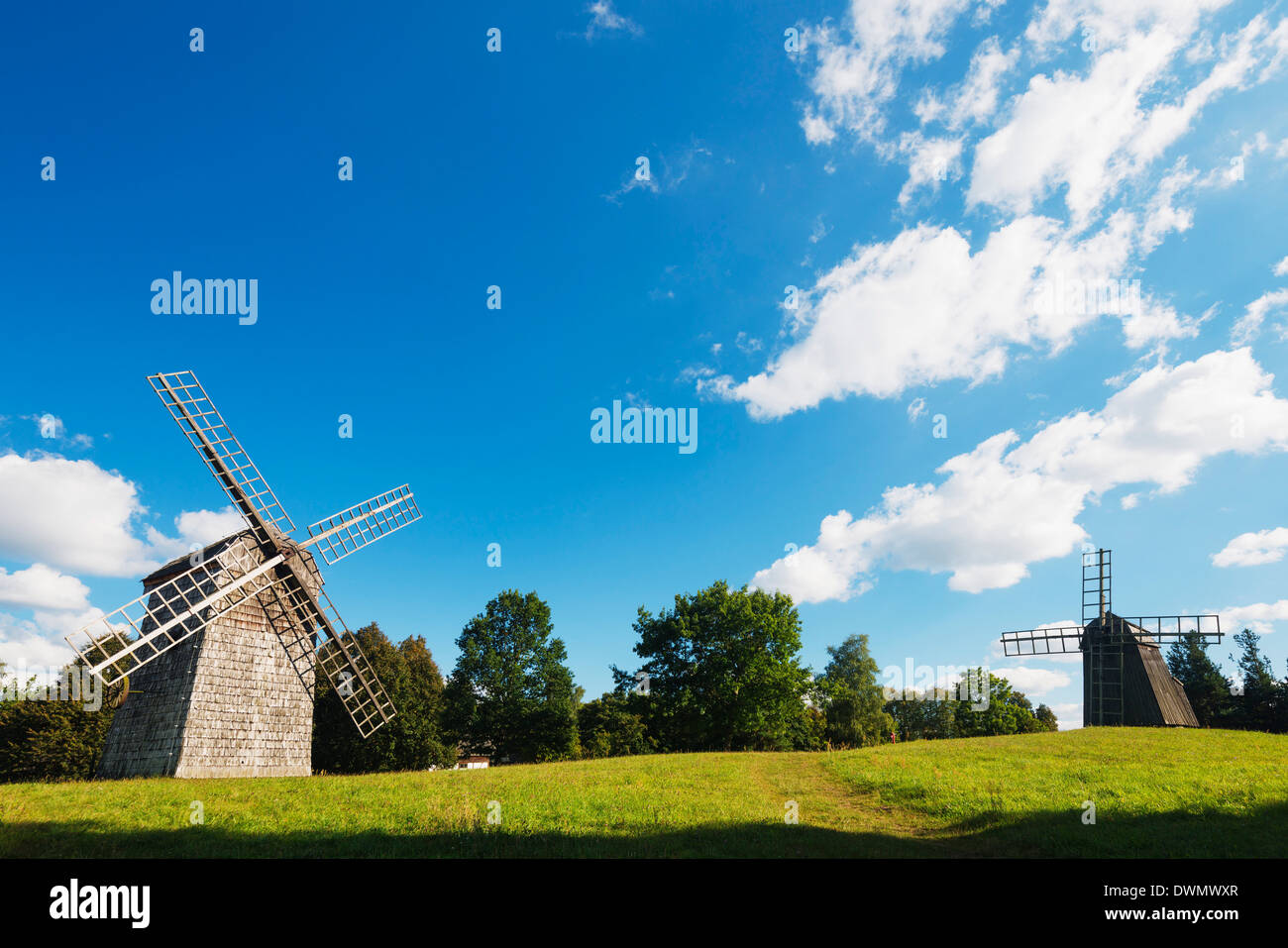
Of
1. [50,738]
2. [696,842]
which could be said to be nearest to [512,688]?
[50,738]

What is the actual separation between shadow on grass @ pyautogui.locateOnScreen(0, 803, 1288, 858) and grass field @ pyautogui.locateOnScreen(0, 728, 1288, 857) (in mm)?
52

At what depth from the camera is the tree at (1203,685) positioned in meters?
63.1

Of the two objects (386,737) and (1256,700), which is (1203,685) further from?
(386,737)

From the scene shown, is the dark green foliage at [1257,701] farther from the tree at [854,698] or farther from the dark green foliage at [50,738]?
the dark green foliage at [50,738]

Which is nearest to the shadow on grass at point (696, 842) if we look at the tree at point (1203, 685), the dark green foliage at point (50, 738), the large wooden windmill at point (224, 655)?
the large wooden windmill at point (224, 655)

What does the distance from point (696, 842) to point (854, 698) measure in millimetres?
59528

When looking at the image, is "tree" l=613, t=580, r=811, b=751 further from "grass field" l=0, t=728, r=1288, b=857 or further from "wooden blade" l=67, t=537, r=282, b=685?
"wooden blade" l=67, t=537, r=282, b=685

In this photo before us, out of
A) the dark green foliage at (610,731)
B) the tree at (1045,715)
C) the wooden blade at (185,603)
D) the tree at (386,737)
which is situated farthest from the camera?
the tree at (1045,715)

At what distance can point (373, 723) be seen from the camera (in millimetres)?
37219

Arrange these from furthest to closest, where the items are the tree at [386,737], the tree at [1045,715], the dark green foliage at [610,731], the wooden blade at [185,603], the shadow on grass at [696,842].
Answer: the tree at [1045,715] → the dark green foliage at [610,731] → the tree at [386,737] → the wooden blade at [185,603] → the shadow on grass at [696,842]

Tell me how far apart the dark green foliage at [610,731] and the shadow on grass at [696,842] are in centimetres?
3019

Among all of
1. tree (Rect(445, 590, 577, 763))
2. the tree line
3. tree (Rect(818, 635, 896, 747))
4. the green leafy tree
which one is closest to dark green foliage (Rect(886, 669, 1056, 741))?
the green leafy tree

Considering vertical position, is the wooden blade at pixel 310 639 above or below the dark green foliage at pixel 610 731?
above
